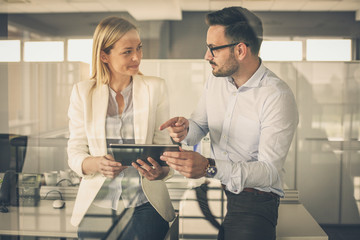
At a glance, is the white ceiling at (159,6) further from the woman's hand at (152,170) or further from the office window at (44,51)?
the woman's hand at (152,170)

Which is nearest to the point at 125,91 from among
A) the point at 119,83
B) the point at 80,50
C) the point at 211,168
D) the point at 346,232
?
the point at 119,83

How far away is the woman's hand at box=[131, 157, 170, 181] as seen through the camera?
137cm

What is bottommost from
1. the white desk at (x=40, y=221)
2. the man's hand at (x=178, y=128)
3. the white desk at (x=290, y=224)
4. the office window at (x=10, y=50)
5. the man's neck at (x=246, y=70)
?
the white desk at (x=40, y=221)

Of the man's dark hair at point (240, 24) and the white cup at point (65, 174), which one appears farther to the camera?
the white cup at point (65, 174)

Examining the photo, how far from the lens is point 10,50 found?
1.60 m

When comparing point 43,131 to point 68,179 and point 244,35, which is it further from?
point 244,35

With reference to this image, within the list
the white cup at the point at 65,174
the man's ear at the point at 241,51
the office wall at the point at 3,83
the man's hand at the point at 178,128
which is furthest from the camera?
the office wall at the point at 3,83

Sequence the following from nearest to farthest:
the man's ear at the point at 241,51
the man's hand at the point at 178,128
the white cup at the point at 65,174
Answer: the man's ear at the point at 241,51, the man's hand at the point at 178,128, the white cup at the point at 65,174

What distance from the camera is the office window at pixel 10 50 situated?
1.58 meters

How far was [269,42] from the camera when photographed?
51.8 inches

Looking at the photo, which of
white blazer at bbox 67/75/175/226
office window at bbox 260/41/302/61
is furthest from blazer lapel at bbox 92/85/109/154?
office window at bbox 260/41/302/61

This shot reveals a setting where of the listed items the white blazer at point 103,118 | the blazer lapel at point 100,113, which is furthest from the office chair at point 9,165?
the blazer lapel at point 100,113

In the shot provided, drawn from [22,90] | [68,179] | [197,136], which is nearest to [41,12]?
[22,90]

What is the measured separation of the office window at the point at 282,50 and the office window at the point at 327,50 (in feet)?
0.13
